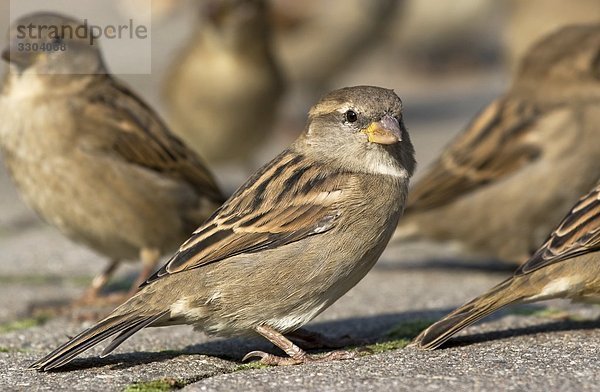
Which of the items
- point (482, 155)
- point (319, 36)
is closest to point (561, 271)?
point (482, 155)

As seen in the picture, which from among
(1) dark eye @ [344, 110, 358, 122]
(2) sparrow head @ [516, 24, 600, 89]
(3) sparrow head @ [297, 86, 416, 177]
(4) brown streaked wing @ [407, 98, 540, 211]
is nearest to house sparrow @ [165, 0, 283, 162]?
(4) brown streaked wing @ [407, 98, 540, 211]

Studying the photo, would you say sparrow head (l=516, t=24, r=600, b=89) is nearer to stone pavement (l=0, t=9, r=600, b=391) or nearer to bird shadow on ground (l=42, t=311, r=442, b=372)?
stone pavement (l=0, t=9, r=600, b=391)

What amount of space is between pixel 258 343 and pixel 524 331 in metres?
1.25

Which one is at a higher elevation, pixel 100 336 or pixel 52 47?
pixel 52 47

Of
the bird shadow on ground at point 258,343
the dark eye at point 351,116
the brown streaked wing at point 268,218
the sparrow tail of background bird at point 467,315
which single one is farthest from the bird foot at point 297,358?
the dark eye at point 351,116

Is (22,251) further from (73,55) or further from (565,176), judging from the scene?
(565,176)

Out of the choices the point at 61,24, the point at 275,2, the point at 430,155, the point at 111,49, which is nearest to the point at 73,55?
the point at 61,24

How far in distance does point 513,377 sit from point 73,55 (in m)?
3.77

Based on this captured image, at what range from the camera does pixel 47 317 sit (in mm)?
6395

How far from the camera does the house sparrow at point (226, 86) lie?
1089 cm

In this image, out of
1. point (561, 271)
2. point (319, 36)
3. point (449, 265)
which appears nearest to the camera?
point (561, 271)

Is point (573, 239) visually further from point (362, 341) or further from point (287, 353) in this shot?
point (287, 353)

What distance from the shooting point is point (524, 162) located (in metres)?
7.54

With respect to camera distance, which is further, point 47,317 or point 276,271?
point 47,317
